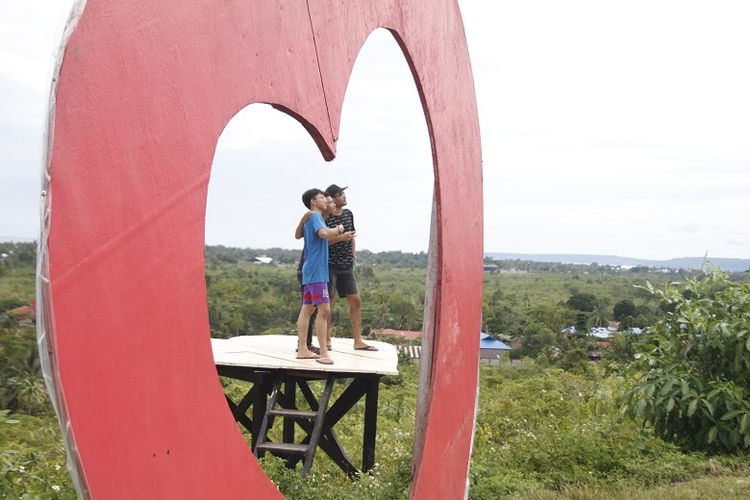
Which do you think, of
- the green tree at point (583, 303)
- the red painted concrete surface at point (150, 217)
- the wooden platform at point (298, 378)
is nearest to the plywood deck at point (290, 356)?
the wooden platform at point (298, 378)

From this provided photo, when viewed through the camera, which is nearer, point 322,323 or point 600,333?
point 322,323

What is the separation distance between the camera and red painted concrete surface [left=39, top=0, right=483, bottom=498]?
1231mm

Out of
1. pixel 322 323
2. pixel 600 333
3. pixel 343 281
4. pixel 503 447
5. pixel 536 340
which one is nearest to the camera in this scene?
pixel 322 323

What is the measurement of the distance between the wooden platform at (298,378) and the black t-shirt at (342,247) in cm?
52

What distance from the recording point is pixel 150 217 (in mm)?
1408

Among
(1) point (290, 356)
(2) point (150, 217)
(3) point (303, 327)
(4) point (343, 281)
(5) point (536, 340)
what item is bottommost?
(5) point (536, 340)

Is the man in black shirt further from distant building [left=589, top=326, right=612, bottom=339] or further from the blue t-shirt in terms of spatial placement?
distant building [left=589, top=326, right=612, bottom=339]

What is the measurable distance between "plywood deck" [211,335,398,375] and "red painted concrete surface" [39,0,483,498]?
205 centimetres

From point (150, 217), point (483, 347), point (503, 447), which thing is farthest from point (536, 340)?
point (150, 217)

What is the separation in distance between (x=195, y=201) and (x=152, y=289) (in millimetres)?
213

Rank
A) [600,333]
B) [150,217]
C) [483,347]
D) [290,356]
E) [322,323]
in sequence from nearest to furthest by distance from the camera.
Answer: [150,217]
[322,323]
[290,356]
[600,333]
[483,347]

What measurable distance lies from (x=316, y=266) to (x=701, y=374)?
3.05 m

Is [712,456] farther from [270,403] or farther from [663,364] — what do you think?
[270,403]

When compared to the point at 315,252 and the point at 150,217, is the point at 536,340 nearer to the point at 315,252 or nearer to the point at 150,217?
the point at 315,252
